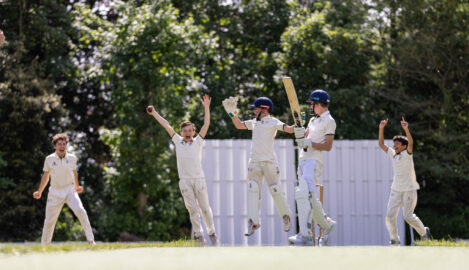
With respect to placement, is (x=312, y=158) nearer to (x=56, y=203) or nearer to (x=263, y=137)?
(x=263, y=137)

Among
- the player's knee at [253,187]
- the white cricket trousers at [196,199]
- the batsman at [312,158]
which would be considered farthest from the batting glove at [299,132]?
the white cricket trousers at [196,199]

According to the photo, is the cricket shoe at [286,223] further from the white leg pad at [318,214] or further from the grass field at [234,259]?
the grass field at [234,259]

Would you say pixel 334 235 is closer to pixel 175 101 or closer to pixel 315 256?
pixel 175 101

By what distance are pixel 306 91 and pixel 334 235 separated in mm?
5452

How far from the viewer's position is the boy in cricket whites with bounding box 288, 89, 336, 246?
8750 millimetres

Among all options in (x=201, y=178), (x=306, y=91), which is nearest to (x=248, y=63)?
(x=306, y=91)

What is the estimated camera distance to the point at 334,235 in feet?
52.2

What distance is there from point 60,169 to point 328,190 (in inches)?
265

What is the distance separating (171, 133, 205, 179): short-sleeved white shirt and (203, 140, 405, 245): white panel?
4.61 m

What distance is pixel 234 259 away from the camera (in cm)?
519

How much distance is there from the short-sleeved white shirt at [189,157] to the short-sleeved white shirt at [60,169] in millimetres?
1651

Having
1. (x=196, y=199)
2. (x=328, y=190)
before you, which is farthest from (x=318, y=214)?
(x=328, y=190)

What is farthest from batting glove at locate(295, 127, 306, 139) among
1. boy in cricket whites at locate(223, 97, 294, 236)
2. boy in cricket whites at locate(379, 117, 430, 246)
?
boy in cricket whites at locate(379, 117, 430, 246)

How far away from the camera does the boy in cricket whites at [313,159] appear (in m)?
8.75
